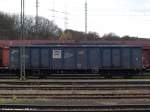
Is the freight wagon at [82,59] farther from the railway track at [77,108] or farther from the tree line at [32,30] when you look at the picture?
the tree line at [32,30]

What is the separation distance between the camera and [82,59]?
3262cm

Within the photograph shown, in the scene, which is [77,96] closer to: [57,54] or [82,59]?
[82,59]

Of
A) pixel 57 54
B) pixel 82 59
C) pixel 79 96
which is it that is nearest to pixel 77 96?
pixel 79 96

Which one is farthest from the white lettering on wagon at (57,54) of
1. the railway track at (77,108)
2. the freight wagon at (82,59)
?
the railway track at (77,108)

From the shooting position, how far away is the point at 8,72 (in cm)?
3347

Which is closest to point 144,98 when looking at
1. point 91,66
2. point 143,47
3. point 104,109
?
point 104,109

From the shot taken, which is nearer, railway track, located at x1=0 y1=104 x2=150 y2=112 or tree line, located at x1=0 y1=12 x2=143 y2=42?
railway track, located at x1=0 y1=104 x2=150 y2=112

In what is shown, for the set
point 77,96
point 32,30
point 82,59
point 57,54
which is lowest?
point 77,96

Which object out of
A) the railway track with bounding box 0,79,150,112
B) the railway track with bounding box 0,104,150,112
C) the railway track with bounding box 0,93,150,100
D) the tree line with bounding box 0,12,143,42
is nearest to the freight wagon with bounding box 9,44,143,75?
the railway track with bounding box 0,79,150,112

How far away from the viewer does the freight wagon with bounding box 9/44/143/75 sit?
1280 inches

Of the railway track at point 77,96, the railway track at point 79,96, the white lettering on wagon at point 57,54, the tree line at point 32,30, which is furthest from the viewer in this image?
the tree line at point 32,30

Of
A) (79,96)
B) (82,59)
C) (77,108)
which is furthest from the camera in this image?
(82,59)

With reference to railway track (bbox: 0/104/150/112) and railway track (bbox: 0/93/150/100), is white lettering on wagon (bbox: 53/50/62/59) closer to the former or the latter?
railway track (bbox: 0/93/150/100)

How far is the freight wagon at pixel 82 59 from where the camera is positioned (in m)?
32.5
